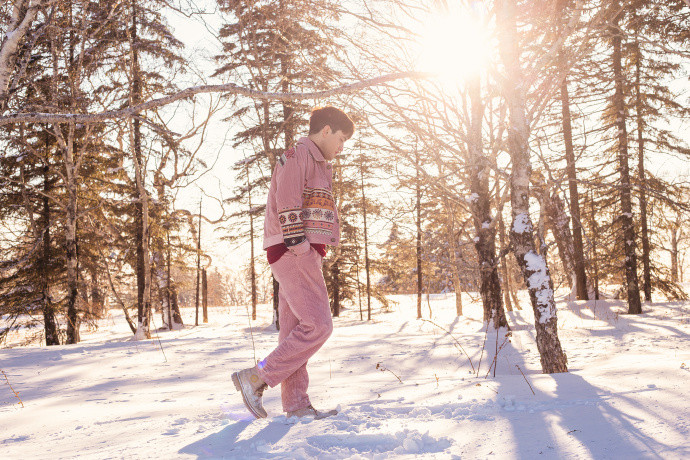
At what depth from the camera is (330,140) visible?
9.91 ft

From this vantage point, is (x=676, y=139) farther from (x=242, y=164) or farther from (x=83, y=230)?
(x=83, y=230)

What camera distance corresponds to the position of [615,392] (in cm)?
285

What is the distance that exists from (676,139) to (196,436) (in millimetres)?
20639

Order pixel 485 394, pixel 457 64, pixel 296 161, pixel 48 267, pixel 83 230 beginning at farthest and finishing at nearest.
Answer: pixel 83 230, pixel 48 267, pixel 457 64, pixel 485 394, pixel 296 161

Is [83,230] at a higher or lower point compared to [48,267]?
higher

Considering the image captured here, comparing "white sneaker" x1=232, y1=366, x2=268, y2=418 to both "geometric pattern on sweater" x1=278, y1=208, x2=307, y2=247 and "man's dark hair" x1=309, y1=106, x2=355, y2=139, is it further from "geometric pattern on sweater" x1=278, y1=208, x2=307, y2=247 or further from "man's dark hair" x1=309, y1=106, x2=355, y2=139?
"man's dark hair" x1=309, y1=106, x2=355, y2=139

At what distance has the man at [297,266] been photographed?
9.00 ft

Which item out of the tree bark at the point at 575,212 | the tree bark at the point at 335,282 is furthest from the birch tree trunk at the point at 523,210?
the tree bark at the point at 335,282

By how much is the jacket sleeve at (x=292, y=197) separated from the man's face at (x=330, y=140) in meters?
0.19

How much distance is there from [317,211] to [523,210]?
2647 mm

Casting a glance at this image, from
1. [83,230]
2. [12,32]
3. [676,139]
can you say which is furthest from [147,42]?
[676,139]

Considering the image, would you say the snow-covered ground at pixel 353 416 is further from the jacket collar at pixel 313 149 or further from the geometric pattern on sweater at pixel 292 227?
the jacket collar at pixel 313 149

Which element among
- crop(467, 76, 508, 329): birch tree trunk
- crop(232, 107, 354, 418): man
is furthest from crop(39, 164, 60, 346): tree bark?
crop(232, 107, 354, 418): man

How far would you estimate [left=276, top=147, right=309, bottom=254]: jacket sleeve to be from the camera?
2.67m
